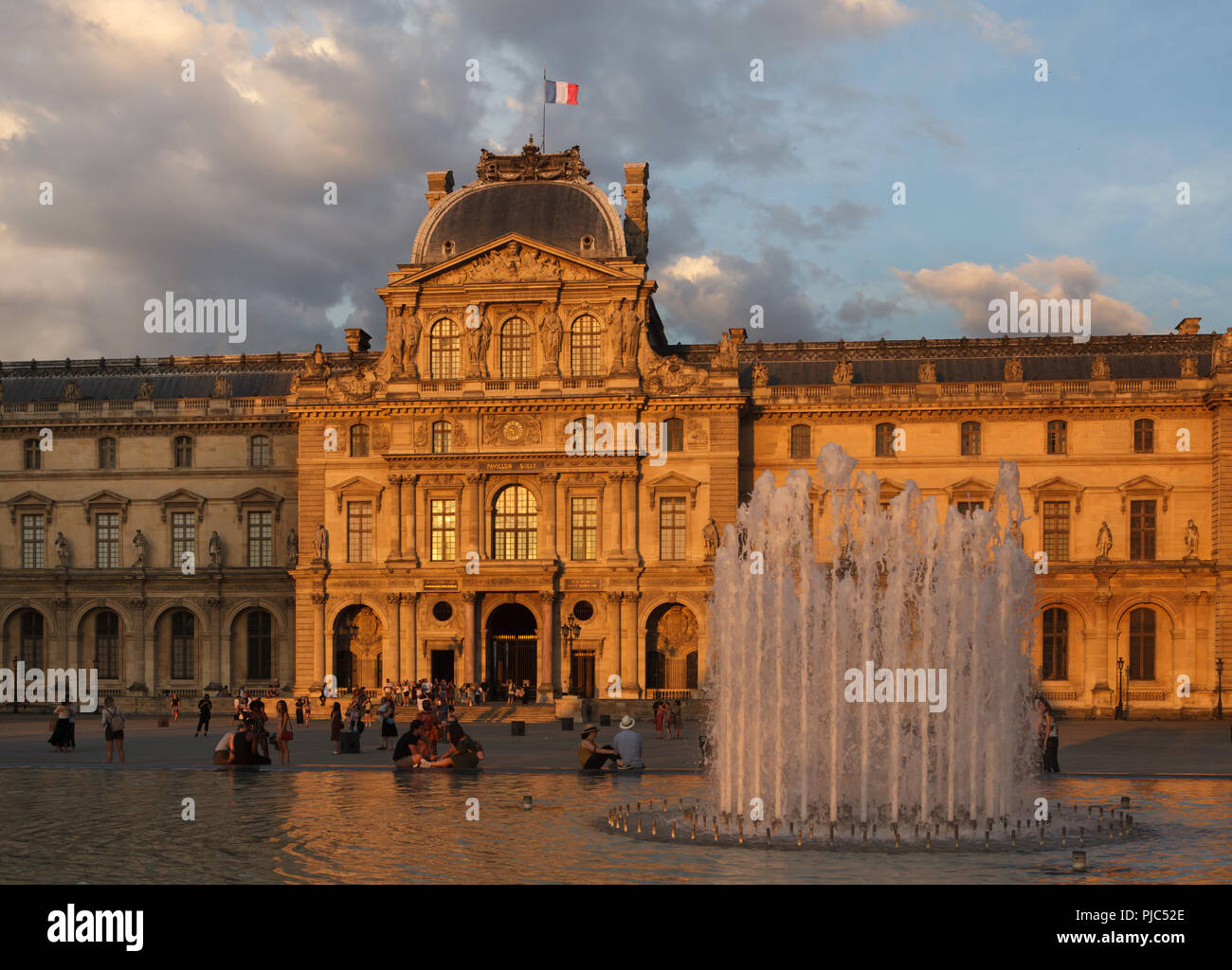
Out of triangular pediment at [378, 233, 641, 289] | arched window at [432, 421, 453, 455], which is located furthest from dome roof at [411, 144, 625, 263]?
arched window at [432, 421, 453, 455]

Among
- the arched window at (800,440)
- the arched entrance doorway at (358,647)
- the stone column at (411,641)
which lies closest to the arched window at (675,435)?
the arched window at (800,440)

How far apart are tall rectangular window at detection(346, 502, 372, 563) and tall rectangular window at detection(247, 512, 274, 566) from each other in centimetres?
622

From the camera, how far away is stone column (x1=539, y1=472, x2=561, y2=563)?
2744 inches

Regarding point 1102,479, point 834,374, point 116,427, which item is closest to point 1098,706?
point 1102,479

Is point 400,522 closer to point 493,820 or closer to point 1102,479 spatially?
point 1102,479

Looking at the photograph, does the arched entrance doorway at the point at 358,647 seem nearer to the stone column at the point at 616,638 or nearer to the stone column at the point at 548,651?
the stone column at the point at 548,651

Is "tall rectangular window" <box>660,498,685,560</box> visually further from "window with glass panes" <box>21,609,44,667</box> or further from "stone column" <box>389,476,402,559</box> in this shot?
"window with glass panes" <box>21,609,44,667</box>

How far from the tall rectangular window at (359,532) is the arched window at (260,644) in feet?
23.9

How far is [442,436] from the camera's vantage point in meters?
71.4

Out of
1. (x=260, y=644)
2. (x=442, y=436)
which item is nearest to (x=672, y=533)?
(x=442, y=436)

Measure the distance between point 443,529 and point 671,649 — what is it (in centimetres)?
1207
